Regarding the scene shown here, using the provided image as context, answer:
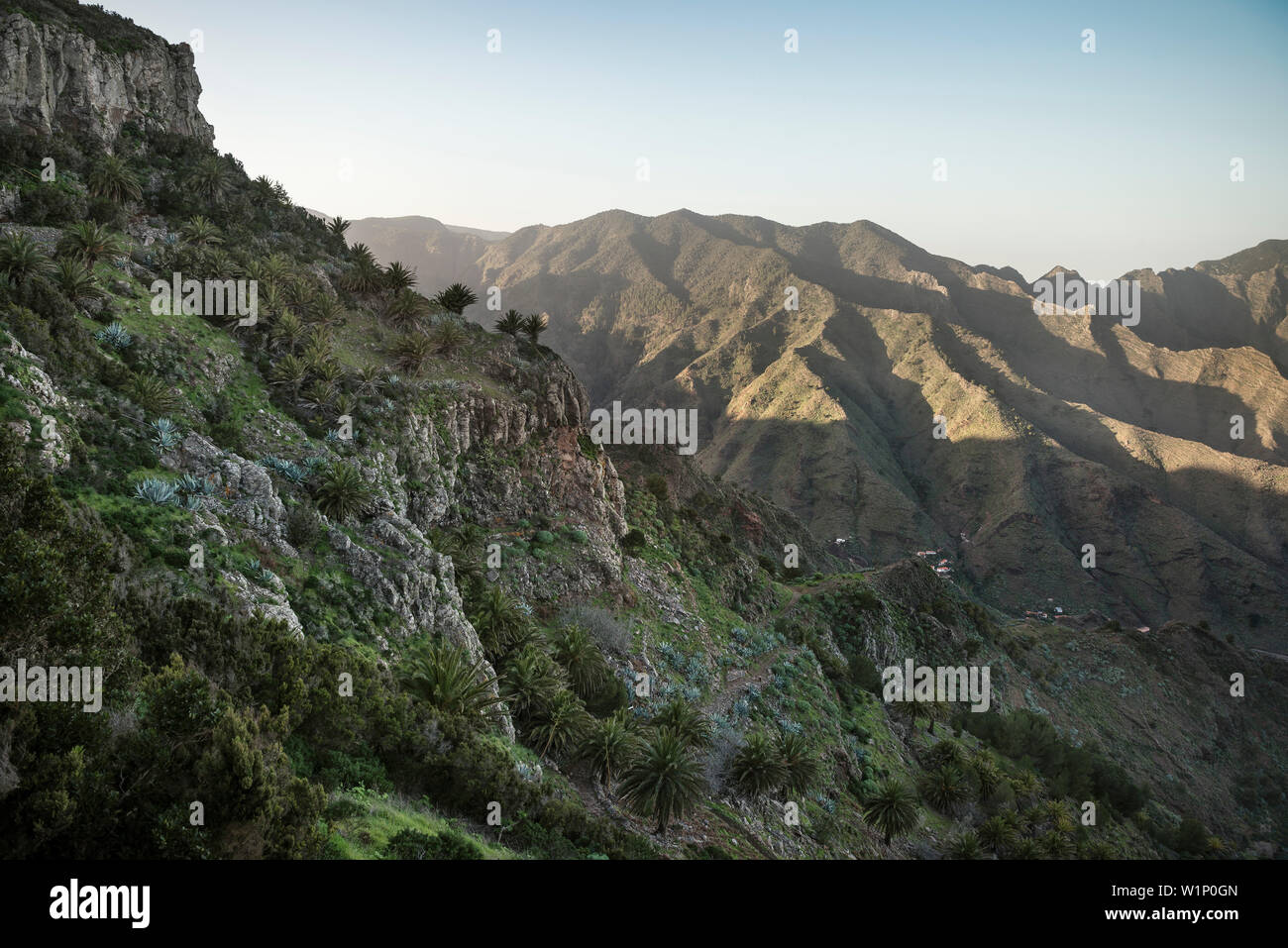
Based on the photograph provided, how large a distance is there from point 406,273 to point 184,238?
33.5 feet

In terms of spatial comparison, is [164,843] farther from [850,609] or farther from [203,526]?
[850,609]

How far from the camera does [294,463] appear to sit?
822 inches

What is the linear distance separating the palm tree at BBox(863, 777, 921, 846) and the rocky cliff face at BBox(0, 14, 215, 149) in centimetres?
4971

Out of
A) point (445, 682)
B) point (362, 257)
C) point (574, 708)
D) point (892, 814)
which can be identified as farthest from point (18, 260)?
point (892, 814)

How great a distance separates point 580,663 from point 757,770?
27.2 ft

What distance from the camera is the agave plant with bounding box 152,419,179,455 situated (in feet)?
55.7

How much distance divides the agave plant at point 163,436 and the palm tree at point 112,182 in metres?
17.3

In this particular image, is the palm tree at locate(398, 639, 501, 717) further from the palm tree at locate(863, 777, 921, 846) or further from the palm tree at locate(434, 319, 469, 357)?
the palm tree at locate(863, 777, 921, 846)

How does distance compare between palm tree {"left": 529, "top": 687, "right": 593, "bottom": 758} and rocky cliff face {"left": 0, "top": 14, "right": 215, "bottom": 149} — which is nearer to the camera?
palm tree {"left": 529, "top": 687, "right": 593, "bottom": 758}

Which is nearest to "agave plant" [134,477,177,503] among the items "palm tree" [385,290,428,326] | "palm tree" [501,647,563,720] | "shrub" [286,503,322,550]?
"shrub" [286,503,322,550]

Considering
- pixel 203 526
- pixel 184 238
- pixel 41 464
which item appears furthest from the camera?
pixel 184 238
